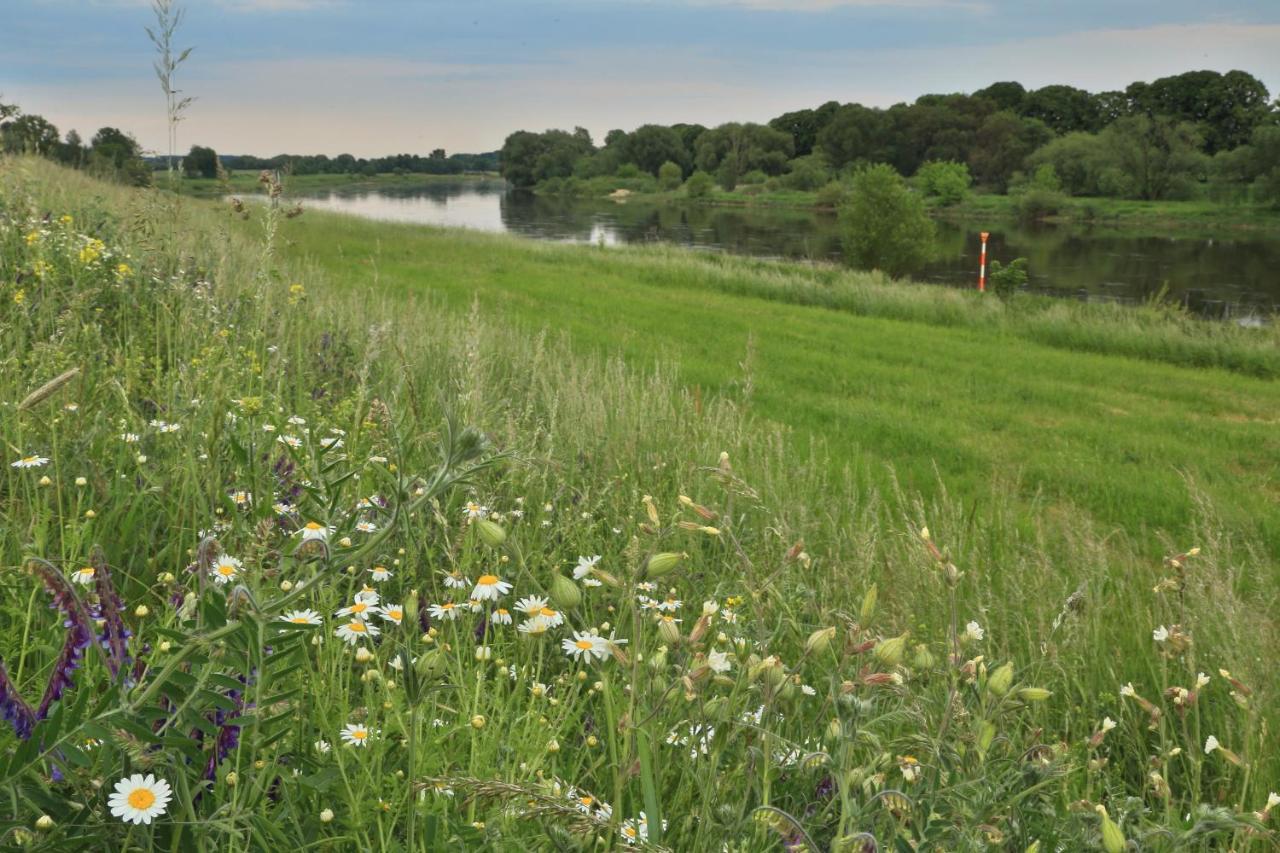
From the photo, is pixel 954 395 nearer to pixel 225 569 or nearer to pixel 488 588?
pixel 488 588

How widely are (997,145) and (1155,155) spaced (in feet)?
72.3

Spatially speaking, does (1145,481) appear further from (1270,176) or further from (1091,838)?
(1270,176)

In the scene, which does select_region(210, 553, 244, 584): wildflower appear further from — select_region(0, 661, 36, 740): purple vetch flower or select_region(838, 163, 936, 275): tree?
select_region(838, 163, 936, 275): tree

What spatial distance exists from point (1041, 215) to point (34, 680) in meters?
72.4

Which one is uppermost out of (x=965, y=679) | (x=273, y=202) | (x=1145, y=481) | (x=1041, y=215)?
(x=1041, y=215)

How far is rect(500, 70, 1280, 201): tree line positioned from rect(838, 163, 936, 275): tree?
39634 mm

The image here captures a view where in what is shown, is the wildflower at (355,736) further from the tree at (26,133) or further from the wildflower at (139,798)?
the tree at (26,133)

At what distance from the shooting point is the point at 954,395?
1000 centimetres

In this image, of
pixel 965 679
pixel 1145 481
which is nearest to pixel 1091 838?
pixel 965 679

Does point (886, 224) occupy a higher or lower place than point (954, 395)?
higher

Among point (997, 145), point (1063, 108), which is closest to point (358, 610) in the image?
point (997, 145)

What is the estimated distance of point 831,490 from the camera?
6.53 meters

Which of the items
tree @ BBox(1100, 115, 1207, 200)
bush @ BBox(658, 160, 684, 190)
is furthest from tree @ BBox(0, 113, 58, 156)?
bush @ BBox(658, 160, 684, 190)

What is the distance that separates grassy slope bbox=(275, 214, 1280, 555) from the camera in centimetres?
712
